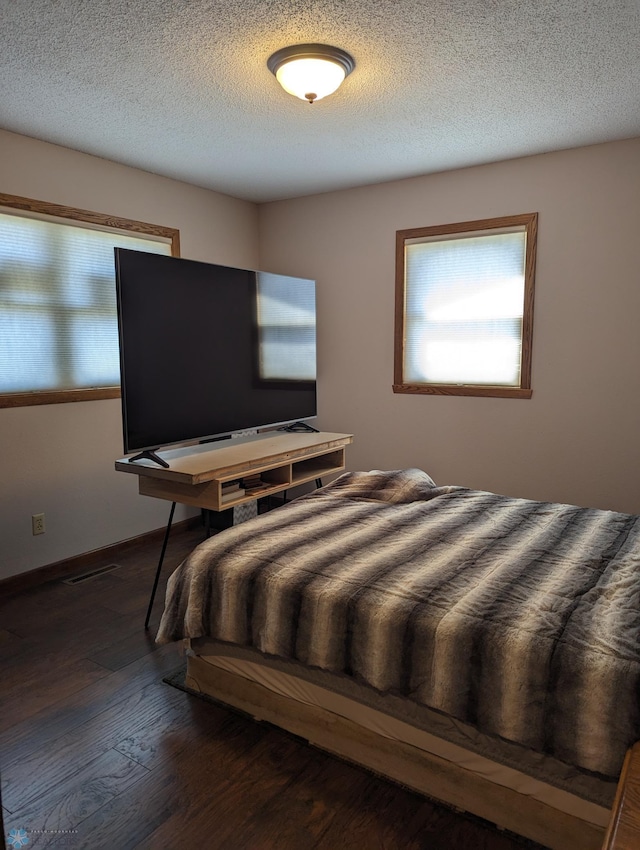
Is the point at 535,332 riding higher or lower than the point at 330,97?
lower

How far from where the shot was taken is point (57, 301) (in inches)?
129

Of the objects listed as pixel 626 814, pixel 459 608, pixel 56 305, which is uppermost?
pixel 56 305

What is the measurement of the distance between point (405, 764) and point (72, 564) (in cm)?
251

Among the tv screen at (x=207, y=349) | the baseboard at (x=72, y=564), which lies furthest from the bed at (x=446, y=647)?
the baseboard at (x=72, y=564)

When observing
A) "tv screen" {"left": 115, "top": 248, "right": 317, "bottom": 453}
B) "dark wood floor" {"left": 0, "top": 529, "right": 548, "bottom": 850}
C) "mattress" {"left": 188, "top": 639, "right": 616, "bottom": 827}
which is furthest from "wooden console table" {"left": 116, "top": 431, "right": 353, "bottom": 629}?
"mattress" {"left": 188, "top": 639, "right": 616, "bottom": 827}

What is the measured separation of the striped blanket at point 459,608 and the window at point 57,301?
68.3 inches

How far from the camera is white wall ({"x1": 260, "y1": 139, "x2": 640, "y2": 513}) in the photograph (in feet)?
10.7

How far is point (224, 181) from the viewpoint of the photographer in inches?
157

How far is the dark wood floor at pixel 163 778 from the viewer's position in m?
1.54

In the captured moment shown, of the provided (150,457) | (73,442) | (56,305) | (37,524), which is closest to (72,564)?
(37,524)

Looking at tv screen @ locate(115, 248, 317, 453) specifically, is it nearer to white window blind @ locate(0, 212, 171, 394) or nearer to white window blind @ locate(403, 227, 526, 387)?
white window blind @ locate(403, 227, 526, 387)

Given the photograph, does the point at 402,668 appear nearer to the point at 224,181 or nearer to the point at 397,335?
the point at 397,335

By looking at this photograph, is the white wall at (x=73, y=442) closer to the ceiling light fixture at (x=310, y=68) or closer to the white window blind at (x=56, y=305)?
the white window blind at (x=56, y=305)

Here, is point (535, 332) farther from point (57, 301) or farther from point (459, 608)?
point (57, 301)
